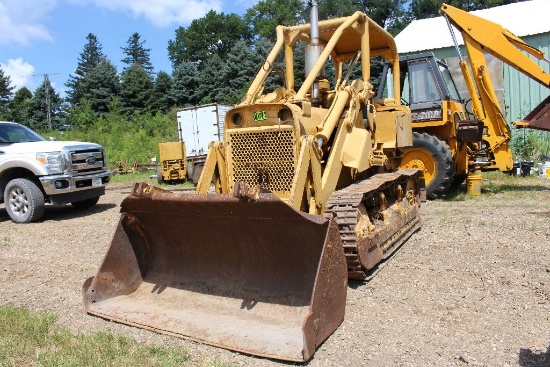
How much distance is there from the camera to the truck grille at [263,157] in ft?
17.5

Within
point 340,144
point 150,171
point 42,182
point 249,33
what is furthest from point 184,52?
point 340,144

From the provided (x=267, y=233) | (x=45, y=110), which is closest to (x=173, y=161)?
(x=267, y=233)

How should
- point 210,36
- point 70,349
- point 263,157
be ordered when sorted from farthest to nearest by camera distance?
point 210,36, point 263,157, point 70,349

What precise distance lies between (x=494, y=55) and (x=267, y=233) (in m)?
8.23

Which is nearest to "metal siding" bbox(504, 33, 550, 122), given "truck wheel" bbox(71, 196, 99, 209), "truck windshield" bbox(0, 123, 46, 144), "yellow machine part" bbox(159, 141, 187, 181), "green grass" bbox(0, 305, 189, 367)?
"yellow machine part" bbox(159, 141, 187, 181)

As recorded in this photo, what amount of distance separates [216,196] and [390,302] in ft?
6.04

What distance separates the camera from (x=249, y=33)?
224ft

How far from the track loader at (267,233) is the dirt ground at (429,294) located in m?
0.22

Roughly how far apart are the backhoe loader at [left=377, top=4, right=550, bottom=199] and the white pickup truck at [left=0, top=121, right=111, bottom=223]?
6291 mm

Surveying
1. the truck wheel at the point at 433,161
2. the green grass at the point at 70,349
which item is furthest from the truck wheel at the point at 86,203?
the green grass at the point at 70,349

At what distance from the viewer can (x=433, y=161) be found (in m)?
10.0

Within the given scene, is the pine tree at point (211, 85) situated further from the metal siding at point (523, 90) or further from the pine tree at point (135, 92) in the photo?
the metal siding at point (523, 90)

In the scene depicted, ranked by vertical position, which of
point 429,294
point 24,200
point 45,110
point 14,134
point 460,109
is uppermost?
point 45,110

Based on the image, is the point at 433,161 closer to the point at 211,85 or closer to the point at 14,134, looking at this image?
the point at 14,134
